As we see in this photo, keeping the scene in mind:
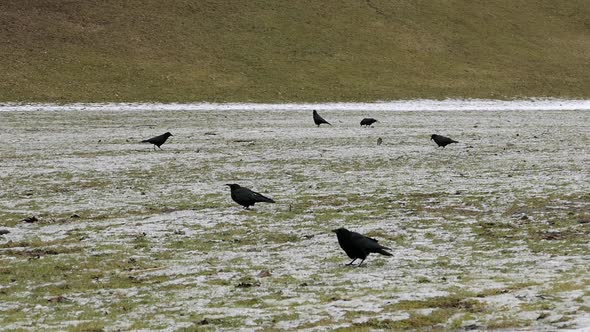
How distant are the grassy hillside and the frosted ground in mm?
36602

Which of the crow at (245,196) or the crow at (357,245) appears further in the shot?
the crow at (245,196)

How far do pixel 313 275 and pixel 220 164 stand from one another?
1606 cm

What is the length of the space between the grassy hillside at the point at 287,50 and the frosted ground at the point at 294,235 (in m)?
36.6

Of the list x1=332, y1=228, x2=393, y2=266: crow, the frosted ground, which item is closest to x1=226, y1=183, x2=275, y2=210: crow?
the frosted ground

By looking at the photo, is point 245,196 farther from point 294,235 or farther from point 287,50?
point 287,50

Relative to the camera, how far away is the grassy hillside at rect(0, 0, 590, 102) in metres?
71.7

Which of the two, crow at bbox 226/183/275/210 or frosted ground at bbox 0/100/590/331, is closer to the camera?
frosted ground at bbox 0/100/590/331

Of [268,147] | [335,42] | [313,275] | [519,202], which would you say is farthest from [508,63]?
[313,275]

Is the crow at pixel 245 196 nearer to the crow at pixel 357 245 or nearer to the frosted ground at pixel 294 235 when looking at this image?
the frosted ground at pixel 294 235

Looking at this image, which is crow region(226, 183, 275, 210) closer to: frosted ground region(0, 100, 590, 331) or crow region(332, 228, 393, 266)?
frosted ground region(0, 100, 590, 331)

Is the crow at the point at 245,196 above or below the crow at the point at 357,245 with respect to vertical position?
below

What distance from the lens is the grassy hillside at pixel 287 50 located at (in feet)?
235

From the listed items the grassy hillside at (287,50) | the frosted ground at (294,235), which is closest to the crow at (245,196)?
the frosted ground at (294,235)

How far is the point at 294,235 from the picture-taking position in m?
15.5
